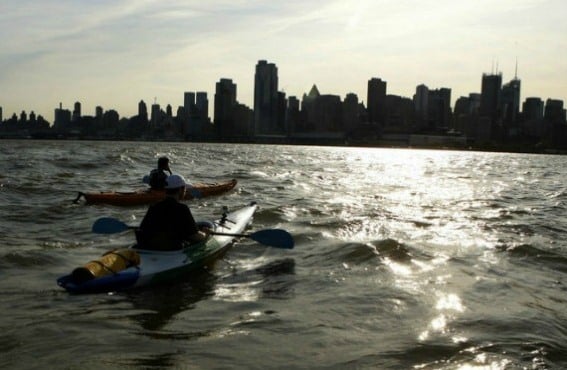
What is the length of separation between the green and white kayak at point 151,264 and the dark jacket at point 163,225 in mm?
135

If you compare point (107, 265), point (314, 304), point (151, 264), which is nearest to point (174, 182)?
point (151, 264)

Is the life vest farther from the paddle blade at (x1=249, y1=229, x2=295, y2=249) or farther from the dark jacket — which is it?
the paddle blade at (x1=249, y1=229, x2=295, y2=249)

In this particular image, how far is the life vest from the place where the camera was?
24.2ft

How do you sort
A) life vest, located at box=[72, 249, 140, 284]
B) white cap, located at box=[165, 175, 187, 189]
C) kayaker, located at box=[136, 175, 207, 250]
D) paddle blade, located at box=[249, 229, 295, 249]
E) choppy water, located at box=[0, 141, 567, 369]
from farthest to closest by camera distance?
1. paddle blade, located at box=[249, 229, 295, 249]
2. kayaker, located at box=[136, 175, 207, 250]
3. white cap, located at box=[165, 175, 187, 189]
4. life vest, located at box=[72, 249, 140, 284]
5. choppy water, located at box=[0, 141, 567, 369]

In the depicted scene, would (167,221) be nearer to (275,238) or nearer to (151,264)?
(151,264)

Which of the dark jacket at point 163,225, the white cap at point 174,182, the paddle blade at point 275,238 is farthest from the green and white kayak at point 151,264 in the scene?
the white cap at point 174,182

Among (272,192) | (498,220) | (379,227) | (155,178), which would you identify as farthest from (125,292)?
(272,192)

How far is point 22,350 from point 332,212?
12758mm

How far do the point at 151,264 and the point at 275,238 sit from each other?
8.84 feet

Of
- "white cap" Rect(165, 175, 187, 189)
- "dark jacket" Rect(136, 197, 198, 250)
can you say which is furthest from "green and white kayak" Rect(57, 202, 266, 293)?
"white cap" Rect(165, 175, 187, 189)

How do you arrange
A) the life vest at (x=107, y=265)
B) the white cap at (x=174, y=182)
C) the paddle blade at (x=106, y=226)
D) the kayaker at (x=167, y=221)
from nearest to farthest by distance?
the life vest at (x=107, y=265) < the white cap at (x=174, y=182) < the kayaker at (x=167, y=221) < the paddle blade at (x=106, y=226)

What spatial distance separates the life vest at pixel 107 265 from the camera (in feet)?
24.2

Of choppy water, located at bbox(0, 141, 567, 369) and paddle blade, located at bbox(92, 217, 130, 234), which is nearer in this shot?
choppy water, located at bbox(0, 141, 567, 369)

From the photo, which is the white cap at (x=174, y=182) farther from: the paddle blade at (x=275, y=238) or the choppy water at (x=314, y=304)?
the paddle blade at (x=275, y=238)
